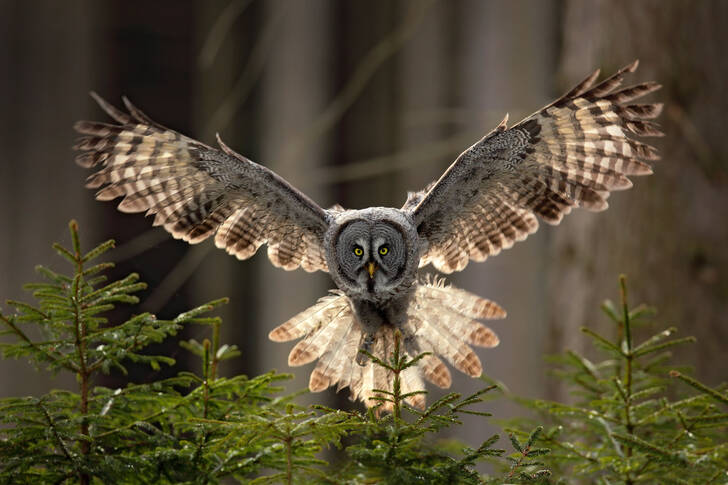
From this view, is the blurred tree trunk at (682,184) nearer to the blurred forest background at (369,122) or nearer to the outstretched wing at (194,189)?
the blurred forest background at (369,122)

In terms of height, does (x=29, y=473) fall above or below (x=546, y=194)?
below

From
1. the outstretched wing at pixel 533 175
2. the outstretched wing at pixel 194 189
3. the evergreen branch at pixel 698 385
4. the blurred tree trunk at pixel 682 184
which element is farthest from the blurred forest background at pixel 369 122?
the evergreen branch at pixel 698 385

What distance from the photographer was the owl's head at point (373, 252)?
1.86 meters

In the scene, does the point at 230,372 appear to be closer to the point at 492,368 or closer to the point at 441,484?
the point at 492,368

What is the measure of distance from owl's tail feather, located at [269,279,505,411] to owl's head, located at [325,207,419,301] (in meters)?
0.10

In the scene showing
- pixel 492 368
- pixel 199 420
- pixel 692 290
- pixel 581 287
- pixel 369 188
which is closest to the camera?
pixel 199 420

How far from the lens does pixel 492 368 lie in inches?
167

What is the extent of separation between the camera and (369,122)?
4691 millimetres

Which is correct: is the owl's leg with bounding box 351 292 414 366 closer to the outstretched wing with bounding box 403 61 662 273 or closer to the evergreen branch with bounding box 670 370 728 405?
the outstretched wing with bounding box 403 61 662 273

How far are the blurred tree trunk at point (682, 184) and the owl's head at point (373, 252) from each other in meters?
1.45

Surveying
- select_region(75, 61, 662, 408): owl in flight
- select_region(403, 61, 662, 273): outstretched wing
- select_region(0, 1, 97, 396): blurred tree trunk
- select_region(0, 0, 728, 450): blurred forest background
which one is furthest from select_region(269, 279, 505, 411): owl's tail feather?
select_region(0, 1, 97, 396): blurred tree trunk

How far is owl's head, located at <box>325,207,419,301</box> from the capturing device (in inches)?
73.1

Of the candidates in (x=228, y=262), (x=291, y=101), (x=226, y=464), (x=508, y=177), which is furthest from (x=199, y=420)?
(x=291, y=101)

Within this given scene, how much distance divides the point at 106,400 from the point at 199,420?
33 cm
